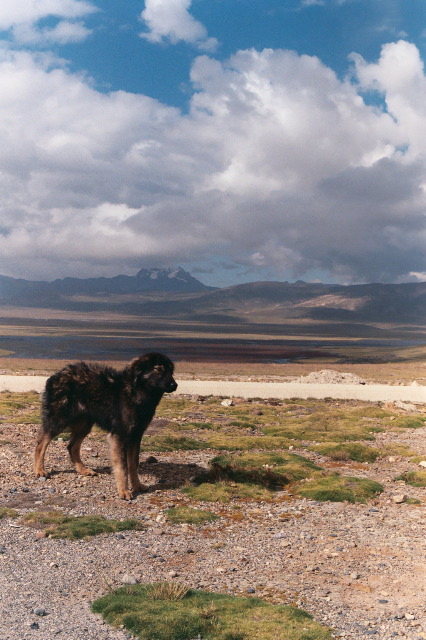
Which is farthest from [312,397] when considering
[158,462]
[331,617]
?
[331,617]

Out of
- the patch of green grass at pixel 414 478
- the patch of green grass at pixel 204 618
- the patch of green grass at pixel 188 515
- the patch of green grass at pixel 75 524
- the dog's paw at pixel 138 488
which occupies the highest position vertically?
the patch of green grass at pixel 204 618

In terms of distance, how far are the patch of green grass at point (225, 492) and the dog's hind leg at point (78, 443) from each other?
2.63 m

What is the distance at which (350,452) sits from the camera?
19281mm

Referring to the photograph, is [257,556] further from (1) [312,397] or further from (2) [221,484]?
(1) [312,397]

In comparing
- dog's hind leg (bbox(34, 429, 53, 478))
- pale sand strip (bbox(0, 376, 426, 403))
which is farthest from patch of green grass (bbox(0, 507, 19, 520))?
pale sand strip (bbox(0, 376, 426, 403))

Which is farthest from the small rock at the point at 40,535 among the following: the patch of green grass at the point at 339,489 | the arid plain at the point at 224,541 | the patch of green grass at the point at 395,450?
the patch of green grass at the point at 395,450

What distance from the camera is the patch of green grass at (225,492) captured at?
1330 centimetres

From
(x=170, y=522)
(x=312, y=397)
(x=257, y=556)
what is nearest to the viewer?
(x=257, y=556)

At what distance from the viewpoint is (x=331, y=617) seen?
7.50 metres

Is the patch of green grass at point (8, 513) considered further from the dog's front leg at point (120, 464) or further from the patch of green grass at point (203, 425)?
the patch of green grass at point (203, 425)

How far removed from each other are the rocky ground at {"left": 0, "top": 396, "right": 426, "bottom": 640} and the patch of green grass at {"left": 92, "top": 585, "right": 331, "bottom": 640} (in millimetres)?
264

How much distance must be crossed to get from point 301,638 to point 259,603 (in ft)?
3.48

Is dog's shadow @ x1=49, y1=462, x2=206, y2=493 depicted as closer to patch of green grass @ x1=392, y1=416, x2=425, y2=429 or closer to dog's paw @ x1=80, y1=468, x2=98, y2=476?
dog's paw @ x1=80, y1=468, x2=98, y2=476

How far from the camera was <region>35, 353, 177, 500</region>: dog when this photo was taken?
43.4 feet
